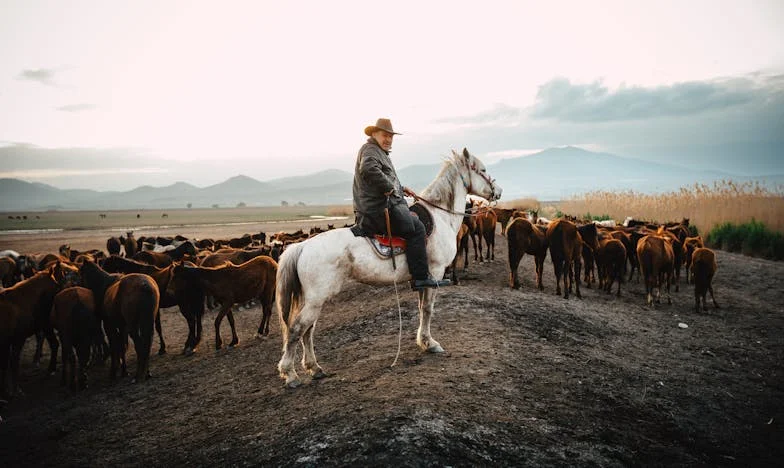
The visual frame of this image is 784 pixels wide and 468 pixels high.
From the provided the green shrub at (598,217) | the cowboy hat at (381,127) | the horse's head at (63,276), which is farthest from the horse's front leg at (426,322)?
the green shrub at (598,217)

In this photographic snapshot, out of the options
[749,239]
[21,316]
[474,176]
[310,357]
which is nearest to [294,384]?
[310,357]

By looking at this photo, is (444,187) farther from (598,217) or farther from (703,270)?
(598,217)

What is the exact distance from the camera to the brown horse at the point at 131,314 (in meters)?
7.27

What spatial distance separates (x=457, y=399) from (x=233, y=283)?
5899 millimetres

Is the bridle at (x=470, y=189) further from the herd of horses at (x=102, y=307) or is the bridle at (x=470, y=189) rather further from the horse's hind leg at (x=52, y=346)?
the horse's hind leg at (x=52, y=346)

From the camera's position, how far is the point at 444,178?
6.64 meters

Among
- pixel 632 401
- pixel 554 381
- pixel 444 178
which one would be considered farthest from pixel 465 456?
pixel 444 178

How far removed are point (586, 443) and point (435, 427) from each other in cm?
139

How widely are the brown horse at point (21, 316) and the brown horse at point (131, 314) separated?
2.59ft

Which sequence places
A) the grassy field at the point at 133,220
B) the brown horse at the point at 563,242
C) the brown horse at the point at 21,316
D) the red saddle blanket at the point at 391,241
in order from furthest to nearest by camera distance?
the grassy field at the point at 133,220, the brown horse at the point at 563,242, the brown horse at the point at 21,316, the red saddle blanket at the point at 391,241

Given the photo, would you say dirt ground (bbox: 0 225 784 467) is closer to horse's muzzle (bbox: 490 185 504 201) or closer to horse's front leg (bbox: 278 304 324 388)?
horse's front leg (bbox: 278 304 324 388)

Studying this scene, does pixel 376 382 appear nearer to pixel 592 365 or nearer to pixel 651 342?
pixel 592 365

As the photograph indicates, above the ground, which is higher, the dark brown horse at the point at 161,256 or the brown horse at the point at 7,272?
the dark brown horse at the point at 161,256

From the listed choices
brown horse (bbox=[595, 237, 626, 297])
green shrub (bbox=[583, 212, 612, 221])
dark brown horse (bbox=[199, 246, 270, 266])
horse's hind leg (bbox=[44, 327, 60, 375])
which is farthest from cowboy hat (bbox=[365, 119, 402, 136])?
green shrub (bbox=[583, 212, 612, 221])
